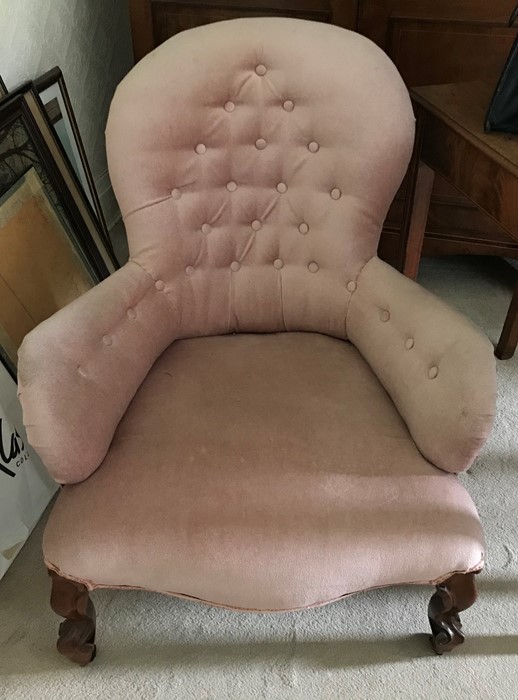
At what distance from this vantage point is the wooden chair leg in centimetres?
172

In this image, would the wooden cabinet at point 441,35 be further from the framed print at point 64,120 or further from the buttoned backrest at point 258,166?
the framed print at point 64,120

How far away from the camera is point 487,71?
1.58 metres

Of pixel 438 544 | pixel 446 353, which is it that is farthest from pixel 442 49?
pixel 438 544

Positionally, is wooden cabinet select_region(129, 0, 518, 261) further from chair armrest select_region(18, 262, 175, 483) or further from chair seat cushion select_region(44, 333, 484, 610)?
chair seat cushion select_region(44, 333, 484, 610)

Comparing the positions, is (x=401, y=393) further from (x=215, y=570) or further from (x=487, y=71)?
(x=487, y=71)

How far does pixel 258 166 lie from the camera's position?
120cm

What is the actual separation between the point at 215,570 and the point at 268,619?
35 cm

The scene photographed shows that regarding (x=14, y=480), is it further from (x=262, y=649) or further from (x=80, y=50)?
(x=80, y=50)

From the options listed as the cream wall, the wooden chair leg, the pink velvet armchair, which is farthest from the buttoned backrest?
the wooden chair leg

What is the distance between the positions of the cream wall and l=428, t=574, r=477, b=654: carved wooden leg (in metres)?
1.34

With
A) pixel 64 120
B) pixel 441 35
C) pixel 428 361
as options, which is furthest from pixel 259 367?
pixel 441 35

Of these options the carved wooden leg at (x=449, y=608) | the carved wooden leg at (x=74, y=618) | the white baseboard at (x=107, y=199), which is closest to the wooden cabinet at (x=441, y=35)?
the white baseboard at (x=107, y=199)

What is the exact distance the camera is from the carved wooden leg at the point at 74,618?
3.34 feet

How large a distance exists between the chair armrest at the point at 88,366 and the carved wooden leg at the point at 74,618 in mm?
177
